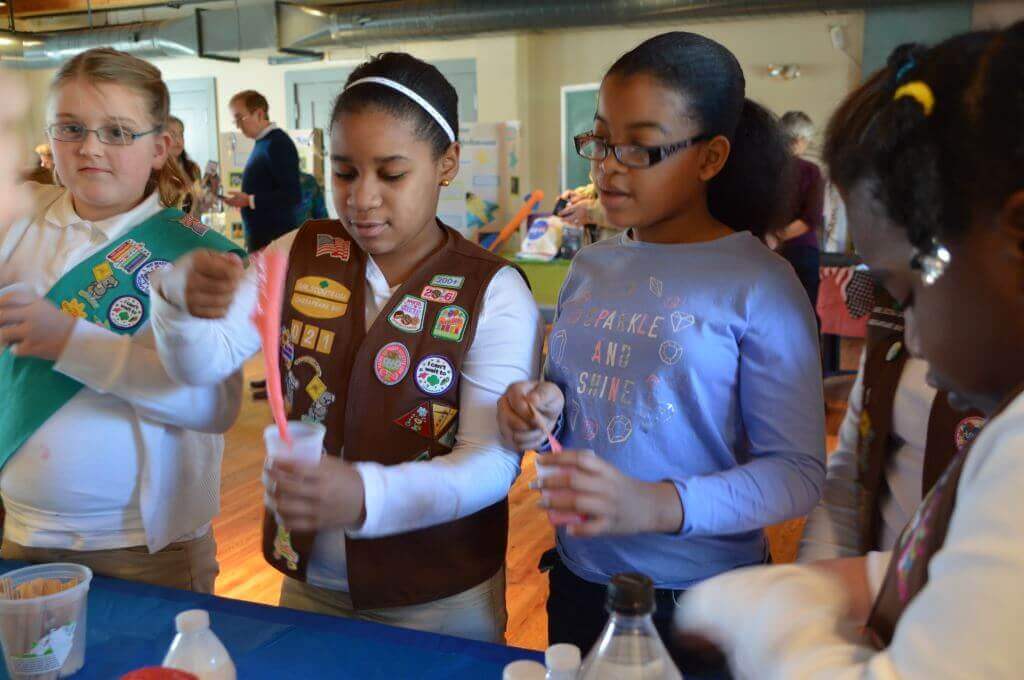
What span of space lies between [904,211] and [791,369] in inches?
22.1

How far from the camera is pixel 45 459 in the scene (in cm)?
141

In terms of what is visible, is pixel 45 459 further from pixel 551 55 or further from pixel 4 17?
pixel 4 17

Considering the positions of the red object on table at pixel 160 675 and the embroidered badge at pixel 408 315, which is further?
the embroidered badge at pixel 408 315

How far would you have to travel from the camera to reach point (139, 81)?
1524mm

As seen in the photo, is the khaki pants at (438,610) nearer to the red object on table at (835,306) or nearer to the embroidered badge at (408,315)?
the embroidered badge at (408,315)

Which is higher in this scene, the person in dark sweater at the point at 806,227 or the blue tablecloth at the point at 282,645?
the person in dark sweater at the point at 806,227

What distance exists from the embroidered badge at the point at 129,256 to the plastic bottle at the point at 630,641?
1.10 m

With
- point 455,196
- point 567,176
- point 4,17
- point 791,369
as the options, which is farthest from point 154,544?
point 4,17

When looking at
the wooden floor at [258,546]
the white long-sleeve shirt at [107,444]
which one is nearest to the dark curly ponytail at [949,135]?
the white long-sleeve shirt at [107,444]

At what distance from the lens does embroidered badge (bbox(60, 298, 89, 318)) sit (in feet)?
4.75

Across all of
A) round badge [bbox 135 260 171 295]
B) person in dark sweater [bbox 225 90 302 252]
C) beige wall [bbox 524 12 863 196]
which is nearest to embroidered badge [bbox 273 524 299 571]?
round badge [bbox 135 260 171 295]

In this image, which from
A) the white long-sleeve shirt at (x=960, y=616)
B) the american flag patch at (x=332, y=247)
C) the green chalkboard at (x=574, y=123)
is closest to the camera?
the white long-sleeve shirt at (x=960, y=616)

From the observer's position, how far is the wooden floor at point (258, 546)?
2.80 m

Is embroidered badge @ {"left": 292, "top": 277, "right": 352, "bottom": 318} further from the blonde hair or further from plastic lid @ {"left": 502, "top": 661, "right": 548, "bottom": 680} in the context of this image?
plastic lid @ {"left": 502, "top": 661, "right": 548, "bottom": 680}
